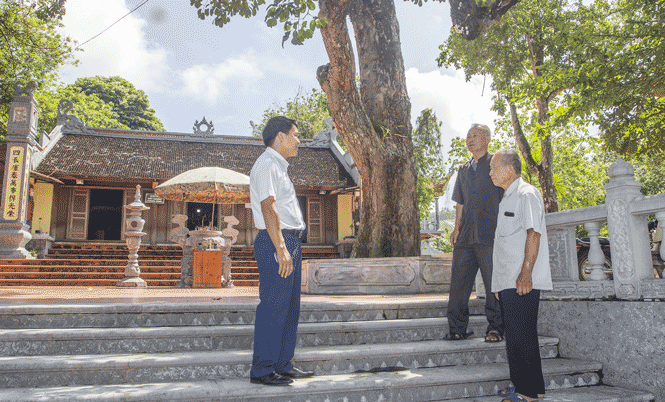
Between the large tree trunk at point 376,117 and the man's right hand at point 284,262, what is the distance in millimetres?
4356

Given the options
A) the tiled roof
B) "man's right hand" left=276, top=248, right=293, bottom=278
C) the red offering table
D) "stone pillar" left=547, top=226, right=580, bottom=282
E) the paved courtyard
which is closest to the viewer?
"man's right hand" left=276, top=248, right=293, bottom=278

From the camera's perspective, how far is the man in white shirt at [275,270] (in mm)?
2848

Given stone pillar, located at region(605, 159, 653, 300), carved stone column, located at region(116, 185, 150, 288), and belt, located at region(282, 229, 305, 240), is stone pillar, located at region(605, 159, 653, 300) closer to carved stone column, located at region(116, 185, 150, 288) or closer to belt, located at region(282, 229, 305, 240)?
belt, located at region(282, 229, 305, 240)

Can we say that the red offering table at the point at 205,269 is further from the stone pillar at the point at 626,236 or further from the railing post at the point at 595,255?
the stone pillar at the point at 626,236

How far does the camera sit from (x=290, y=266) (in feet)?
9.32

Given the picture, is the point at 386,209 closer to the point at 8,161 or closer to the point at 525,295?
the point at 525,295

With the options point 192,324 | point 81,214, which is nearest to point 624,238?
point 192,324

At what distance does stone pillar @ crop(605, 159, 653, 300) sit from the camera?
3572mm

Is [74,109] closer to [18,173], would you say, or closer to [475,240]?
[18,173]

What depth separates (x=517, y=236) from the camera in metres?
2.97

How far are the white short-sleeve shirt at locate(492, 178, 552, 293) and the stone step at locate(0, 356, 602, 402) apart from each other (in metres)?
0.72

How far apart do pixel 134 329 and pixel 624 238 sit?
12.5ft

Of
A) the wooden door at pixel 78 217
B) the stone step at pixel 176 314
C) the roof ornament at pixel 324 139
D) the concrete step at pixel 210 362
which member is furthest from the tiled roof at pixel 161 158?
the concrete step at pixel 210 362

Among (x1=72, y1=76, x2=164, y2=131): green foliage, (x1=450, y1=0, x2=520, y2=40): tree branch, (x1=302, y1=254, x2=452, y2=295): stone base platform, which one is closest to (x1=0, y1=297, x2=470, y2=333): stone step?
(x1=302, y1=254, x2=452, y2=295): stone base platform
